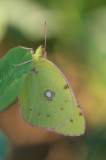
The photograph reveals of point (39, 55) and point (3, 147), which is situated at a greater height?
point (39, 55)

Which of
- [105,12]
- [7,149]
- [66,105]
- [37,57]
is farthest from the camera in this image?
[105,12]

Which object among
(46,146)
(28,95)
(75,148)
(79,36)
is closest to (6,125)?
(46,146)

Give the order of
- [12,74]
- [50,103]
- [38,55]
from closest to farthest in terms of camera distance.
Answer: [12,74]
[38,55]
[50,103]

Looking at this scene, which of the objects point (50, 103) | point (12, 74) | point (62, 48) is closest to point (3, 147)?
point (50, 103)

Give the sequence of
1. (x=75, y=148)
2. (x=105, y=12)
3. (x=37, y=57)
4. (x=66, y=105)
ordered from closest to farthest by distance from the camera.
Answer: (x=37, y=57) < (x=66, y=105) < (x=75, y=148) < (x=105, y=12)

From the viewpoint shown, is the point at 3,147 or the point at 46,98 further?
the point at 3,147

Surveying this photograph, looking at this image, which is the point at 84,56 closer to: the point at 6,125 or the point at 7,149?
the point at 6,125

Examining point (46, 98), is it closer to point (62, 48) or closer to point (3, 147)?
point (3, 147)
